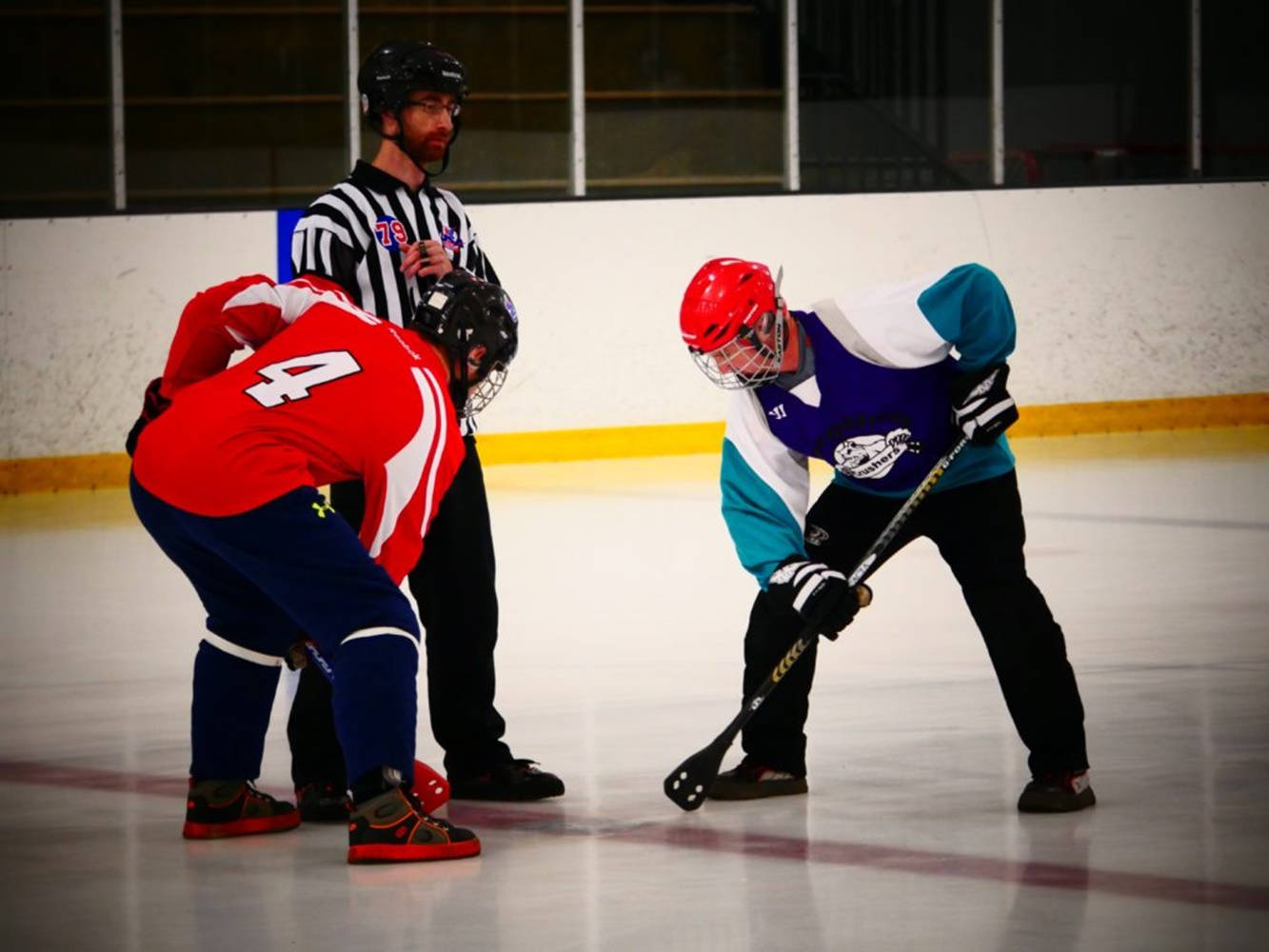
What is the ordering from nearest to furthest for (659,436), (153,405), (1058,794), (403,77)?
(153,405) → (1058,794) → (403,77) → (659,436)

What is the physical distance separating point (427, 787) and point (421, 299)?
80 cm

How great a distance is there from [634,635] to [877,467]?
5.96ft

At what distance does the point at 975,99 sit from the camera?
35.2ft

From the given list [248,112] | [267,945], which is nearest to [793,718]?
[267,945]

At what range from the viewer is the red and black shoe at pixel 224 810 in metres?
3.90

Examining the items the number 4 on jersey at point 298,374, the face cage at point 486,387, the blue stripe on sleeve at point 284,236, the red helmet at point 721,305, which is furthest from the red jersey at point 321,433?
the blue stripe on sleeve at point 284,236

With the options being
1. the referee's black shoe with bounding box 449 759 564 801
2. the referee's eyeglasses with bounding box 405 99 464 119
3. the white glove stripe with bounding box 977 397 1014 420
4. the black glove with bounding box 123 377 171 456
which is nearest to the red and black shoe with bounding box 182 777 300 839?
the referee's black shoe with bounding box 449 759 564 801

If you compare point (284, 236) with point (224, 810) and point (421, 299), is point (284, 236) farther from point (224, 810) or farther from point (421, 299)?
point (224, 810)

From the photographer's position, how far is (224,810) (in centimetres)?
391

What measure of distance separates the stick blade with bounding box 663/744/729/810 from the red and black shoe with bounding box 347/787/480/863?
0.47 m

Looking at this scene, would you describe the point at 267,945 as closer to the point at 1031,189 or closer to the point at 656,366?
the point at 656,366

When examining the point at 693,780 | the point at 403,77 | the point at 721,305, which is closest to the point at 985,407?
the point at 721,305

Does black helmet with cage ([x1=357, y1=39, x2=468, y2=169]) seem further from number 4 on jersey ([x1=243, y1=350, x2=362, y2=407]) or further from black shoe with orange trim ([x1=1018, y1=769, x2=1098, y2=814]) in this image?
black shoe with orange trim ([x1=1018, y1=769, x2=1098, y2=814])

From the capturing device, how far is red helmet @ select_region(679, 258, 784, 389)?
3932 mm
